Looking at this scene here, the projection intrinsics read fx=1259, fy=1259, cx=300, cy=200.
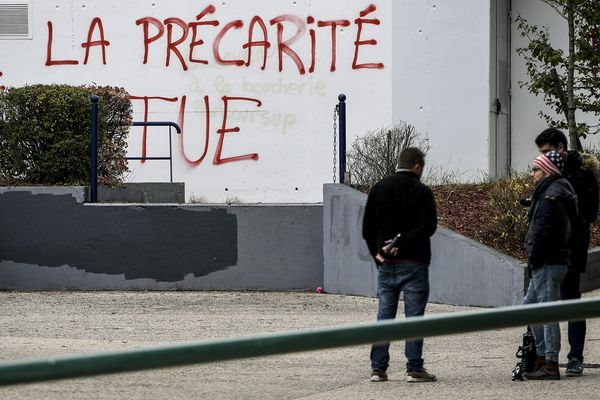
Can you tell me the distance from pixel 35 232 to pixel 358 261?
12.7 ft

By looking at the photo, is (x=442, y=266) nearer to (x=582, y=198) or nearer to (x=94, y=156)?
(x=94, y=156)

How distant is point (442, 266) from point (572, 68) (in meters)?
4.06

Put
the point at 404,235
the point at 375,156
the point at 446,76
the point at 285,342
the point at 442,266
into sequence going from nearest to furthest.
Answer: the point at 285,342 → the point at 404,235 → the point at 442,266 → the point at 375,156 → the point at 446,76

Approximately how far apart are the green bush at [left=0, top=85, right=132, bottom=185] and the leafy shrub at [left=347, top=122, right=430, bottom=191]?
3.09 meters

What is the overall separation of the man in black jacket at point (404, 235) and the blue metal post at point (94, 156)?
6.72 metres

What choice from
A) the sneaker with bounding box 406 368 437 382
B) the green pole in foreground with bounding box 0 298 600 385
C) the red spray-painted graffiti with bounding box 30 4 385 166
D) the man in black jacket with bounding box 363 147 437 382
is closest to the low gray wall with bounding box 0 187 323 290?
the red spray-painted graffiti with bounding box 30 4 385 166

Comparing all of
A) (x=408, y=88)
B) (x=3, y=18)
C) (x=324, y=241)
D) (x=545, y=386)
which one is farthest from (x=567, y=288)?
(x=3, y=18)

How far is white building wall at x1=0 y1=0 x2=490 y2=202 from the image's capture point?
17.8 m

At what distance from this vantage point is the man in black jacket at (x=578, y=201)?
849 cm

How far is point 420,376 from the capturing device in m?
8.26

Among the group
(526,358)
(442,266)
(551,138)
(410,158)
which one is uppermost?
(551,138)

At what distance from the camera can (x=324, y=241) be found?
1486 centimetres

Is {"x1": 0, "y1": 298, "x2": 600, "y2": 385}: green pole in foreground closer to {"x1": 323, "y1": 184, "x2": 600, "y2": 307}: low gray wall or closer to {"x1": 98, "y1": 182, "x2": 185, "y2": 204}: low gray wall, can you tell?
{"x1": 323, "y1": 184, "x2": 600, "y2": 307}: low gray wall

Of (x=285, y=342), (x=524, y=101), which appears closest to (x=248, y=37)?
(x=524, y=101)
